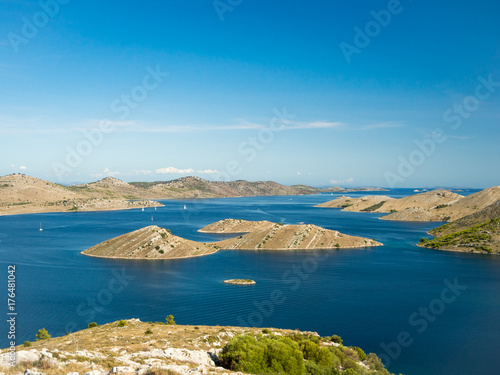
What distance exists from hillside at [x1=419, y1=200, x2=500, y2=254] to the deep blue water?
8955mm

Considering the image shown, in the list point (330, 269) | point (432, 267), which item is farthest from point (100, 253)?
point (432, 267)

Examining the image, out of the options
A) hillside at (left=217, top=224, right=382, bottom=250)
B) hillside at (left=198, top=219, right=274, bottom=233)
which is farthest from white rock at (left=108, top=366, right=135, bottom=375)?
hillside at (left=198, top=219, right=274, bottom=233)

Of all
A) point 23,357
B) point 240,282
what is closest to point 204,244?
point 240,282

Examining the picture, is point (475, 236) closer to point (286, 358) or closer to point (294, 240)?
point (294, 240)

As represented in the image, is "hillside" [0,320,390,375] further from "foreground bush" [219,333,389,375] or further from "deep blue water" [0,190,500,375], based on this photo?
"deep blue water" [0,190,500,375]

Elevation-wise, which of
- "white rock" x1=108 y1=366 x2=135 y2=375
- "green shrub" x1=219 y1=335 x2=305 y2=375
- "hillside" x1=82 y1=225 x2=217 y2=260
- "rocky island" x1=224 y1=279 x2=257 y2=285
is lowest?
"rocky island" x1=224 y1=279 x2=257 y2=285

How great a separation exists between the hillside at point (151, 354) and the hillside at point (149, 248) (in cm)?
7092

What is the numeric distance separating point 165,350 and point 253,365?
810 cm

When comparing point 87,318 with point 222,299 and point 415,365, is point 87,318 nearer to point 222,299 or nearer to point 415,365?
point 222,299

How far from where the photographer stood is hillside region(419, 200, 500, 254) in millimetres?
133750

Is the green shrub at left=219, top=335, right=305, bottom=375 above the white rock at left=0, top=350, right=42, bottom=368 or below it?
below

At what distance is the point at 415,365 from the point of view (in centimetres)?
4747

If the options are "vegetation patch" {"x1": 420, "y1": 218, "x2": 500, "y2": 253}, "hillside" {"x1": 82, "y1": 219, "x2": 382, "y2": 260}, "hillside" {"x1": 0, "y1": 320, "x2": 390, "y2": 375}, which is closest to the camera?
"hillside" {"x1": 0, "y1": 320, "x2": 390, "y2": 375}

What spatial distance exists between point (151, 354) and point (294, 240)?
112860 mm
